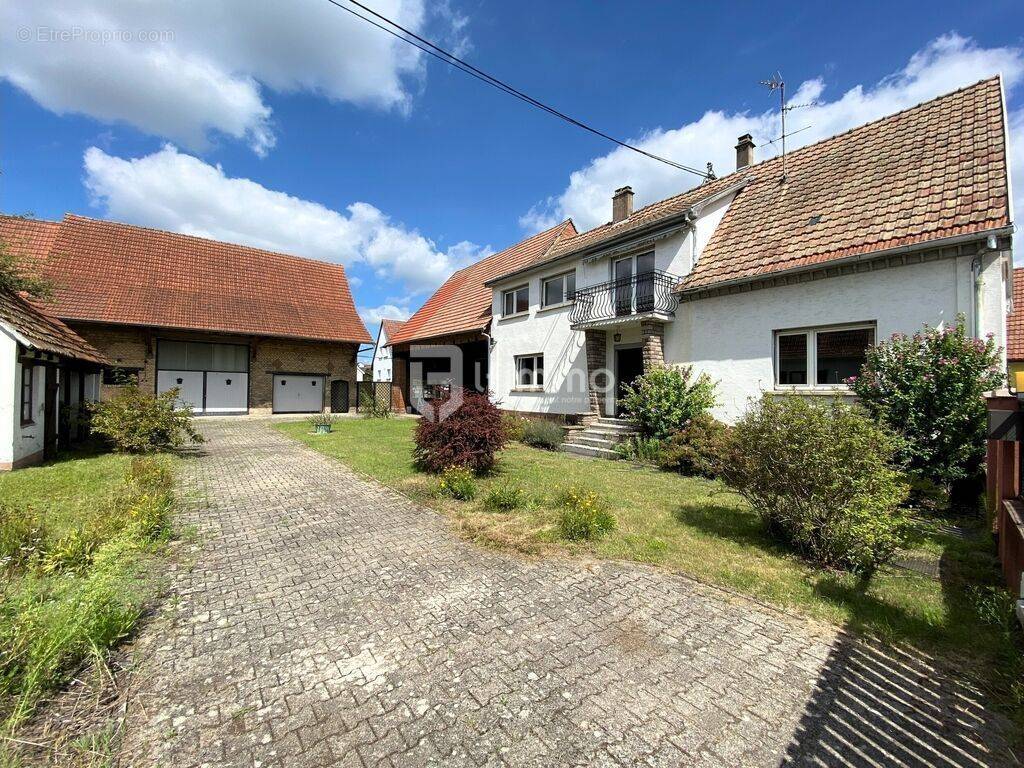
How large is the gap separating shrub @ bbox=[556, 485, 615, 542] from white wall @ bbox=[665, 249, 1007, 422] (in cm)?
552

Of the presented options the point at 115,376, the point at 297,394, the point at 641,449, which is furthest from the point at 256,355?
the point at 641,449

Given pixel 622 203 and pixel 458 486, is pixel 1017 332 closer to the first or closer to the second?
pixel 622 203

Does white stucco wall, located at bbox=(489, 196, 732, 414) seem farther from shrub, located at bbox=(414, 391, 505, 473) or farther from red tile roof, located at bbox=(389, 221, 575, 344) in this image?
shrub, located at bbox=(414, 391, 505, 473)

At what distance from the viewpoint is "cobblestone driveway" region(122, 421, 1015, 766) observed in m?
→ 2.26

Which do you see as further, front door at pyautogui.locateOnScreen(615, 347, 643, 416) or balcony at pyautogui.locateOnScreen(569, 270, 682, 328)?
front door at pyautogui.locateOnScreen(615, 347, 643, 416)

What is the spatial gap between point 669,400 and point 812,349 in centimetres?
300

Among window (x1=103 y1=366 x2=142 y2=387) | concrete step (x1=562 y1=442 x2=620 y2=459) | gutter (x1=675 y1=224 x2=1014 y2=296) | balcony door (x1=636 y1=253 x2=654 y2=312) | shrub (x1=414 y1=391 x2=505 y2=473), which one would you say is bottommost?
concrete step (x1=562 y1=442 x2=620 y2=459)

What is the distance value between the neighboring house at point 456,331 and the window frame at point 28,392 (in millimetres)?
11289

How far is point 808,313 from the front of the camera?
910 cm

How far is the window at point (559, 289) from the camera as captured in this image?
49.0 ft

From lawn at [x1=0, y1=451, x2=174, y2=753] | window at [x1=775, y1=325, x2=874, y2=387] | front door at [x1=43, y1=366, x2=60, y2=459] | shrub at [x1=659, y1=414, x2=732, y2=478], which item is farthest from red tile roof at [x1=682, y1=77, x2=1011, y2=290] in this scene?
front door at [x1=43, y1=366, x2=60, y2=459]

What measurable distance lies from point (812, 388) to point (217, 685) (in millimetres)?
10401

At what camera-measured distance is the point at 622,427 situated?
11.9 m

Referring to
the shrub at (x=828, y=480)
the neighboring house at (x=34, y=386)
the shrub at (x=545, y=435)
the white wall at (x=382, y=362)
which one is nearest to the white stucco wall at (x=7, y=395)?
the neighboring house at (x=34, y=386)
